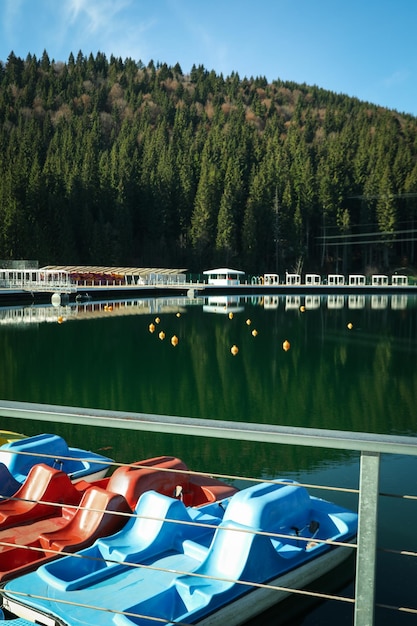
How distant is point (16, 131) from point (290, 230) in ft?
135

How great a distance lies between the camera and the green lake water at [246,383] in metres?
8.56

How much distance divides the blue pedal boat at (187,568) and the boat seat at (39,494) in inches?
33.1

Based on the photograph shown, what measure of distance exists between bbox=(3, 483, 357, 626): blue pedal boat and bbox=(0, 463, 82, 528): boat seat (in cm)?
84

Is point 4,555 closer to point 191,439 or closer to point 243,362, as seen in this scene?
point 191,439

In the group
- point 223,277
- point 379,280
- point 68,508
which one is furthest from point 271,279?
point 68,508

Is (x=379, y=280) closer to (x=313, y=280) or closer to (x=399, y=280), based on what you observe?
(x=399, y=280)

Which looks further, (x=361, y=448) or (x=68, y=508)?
(x=68, y=508)

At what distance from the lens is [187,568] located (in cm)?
441

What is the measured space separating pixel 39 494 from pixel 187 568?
63.5 inches

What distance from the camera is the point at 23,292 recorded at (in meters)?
40.8

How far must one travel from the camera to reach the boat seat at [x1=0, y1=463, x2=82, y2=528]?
214 inches

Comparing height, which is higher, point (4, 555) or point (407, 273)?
point (407, 273)

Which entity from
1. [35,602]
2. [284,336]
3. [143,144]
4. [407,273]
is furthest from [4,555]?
[143,144]

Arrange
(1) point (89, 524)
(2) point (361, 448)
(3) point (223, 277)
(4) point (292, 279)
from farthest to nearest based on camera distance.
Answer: (4) point (292, 279)
(3) point (223, 277)
(1) point (89, 524)
(2) point (361, 448)
